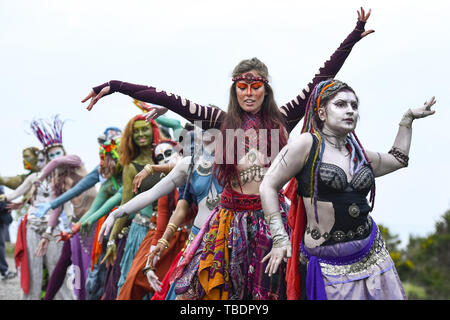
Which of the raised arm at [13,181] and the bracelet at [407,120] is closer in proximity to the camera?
the bracelet at [407,120]

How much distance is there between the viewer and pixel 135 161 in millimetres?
7316

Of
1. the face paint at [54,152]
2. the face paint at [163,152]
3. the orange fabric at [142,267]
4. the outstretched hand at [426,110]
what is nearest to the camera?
the outstretched hand at [426,110]

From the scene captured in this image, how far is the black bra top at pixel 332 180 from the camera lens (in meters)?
3.65

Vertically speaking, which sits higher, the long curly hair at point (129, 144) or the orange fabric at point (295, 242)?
the long curly hair at point (129, 144)

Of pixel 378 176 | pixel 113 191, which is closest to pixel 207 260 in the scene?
pixel 378 176

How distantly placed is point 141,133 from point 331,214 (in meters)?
4.03

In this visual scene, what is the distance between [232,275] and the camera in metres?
4.14

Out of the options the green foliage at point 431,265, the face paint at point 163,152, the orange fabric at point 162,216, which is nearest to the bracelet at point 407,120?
the orange fabric at point 162,216

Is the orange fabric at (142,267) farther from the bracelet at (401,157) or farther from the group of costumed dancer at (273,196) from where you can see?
the bracelet at (401,157)

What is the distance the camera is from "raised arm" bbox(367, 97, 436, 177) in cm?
397

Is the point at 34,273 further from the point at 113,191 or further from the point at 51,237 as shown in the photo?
the point at 113,191

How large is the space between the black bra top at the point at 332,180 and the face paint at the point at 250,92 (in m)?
0.78
